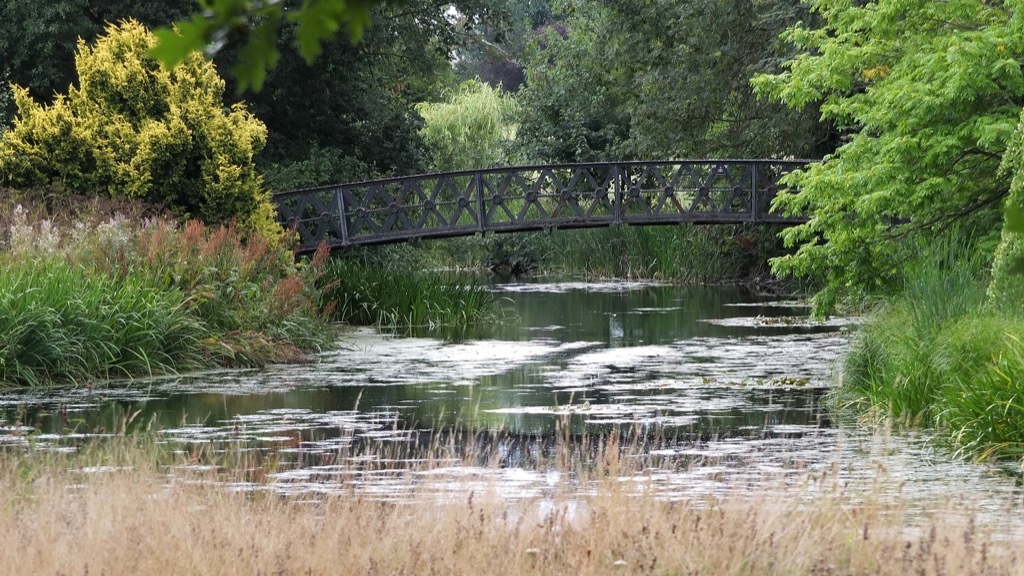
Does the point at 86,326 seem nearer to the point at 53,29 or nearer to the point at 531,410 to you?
the point at 531,410

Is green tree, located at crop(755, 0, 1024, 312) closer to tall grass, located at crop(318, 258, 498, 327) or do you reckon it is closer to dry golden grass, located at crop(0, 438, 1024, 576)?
tall grass, located at crop(318, 258, 498, 327)

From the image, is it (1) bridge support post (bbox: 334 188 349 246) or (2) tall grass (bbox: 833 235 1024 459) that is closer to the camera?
(2) tall grass (bbox: 833 235 1024 459)

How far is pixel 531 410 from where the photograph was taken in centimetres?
1210

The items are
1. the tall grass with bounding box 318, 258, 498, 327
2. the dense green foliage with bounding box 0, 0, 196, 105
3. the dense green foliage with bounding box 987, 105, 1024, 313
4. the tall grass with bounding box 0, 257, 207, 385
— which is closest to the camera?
the dense green foliage with bounding box 987, 105, 1024, 313

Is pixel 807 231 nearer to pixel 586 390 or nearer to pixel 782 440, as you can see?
pixel 586 390

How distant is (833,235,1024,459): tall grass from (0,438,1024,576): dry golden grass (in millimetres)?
2787

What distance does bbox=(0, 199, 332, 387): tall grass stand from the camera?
13891 millimetres

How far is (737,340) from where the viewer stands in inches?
734

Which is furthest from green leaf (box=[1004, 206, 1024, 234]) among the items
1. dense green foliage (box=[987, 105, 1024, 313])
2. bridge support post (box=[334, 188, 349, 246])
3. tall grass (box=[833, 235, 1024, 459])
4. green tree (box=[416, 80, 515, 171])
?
green tree (box=[416, 80, 515, 171])

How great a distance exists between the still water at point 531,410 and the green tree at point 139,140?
2.69 m

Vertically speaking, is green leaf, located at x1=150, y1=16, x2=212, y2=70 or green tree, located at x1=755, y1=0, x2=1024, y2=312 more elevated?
green tree, located at x1=755, y1=0, x2=1024, y2=312

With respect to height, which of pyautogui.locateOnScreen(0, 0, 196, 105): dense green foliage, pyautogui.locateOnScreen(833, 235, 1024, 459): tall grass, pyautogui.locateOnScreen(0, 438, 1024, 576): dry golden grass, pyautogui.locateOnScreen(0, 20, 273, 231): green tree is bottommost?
pyautogui.locateOnScreen(0, 438, 1024, 576): dry golden grass

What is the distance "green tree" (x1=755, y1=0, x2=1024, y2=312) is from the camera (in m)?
14.1

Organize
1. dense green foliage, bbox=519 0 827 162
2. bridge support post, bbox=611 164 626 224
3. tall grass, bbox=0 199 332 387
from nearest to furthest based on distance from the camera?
tall grass, bbox=0 199 332 387
bridge support post, bbox=611 164 626 224
dense green foliage, bbox=519 0 827 162
